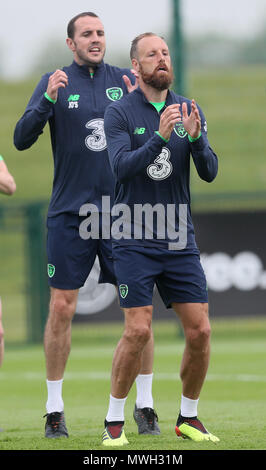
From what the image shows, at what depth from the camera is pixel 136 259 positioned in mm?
6594

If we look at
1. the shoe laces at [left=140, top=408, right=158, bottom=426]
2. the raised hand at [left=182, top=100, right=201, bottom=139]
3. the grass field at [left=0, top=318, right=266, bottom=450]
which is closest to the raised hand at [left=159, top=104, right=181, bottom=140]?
the raised hand at [left=182, top=100, right=201, bottom=139]

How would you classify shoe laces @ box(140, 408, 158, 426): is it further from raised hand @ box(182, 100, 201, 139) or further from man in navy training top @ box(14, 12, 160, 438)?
raised hand @ box(182, 100, 201, 139)

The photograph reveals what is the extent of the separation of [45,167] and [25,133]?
79.1ft

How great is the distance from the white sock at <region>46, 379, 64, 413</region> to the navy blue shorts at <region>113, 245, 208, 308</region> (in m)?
1.05

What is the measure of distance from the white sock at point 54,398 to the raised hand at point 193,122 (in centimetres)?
202

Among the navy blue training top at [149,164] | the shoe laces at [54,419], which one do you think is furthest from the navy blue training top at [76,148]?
the shoe laces at [54,419]

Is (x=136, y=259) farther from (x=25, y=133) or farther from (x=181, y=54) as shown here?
(x=181, y=54)

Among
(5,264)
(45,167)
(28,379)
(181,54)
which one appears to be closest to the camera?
(28,379)

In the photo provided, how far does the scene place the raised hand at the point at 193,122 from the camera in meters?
6.45

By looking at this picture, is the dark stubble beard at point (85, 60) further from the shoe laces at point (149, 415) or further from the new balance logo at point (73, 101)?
the shoe laces at point (149, 415)

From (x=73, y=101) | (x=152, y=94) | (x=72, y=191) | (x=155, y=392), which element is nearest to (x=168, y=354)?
(x=155, y=392)

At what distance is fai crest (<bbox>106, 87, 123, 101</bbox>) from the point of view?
762 cm

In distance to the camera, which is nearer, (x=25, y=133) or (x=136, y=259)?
(x=136, y=259)

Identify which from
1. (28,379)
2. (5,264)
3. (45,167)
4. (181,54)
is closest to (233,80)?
(45,167)
